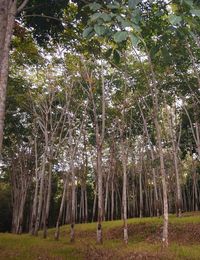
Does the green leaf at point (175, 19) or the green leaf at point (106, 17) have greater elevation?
the green leaf at point (106, 17)

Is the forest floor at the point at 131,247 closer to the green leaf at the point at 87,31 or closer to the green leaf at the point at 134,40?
the green leaf at the point at 87,31

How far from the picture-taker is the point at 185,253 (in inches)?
600

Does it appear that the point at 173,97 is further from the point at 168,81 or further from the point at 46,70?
the point at 46,70

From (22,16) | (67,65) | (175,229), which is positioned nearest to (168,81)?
(67,65)

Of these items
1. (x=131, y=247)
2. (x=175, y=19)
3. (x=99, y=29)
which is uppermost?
(x=99, y=29)

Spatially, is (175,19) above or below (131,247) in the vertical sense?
above

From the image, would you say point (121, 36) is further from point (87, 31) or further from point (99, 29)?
point (87, 31)

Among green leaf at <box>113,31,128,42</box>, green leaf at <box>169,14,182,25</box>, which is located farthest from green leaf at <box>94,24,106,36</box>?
green leaf at <box>169,14,182,25</box>

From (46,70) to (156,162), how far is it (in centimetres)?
1473

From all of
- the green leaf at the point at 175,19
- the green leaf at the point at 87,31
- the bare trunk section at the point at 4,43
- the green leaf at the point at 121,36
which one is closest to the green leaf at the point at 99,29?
the green leaf at the point at 87,31

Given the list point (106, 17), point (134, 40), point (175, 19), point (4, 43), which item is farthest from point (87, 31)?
point (4, 43)

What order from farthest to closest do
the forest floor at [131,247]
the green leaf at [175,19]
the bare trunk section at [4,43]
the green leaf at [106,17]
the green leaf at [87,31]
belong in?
the forest floor at [131,247] < the bare trunk section at [4,43] < the green leaf at [87,31] < the green leaf at [106,17] < the green leaf at [175,19]

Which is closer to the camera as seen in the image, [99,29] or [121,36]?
[121,36]

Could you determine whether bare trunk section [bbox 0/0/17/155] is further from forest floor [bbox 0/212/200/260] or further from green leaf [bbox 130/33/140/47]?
forest floor [bbox 0/212/200/260]
